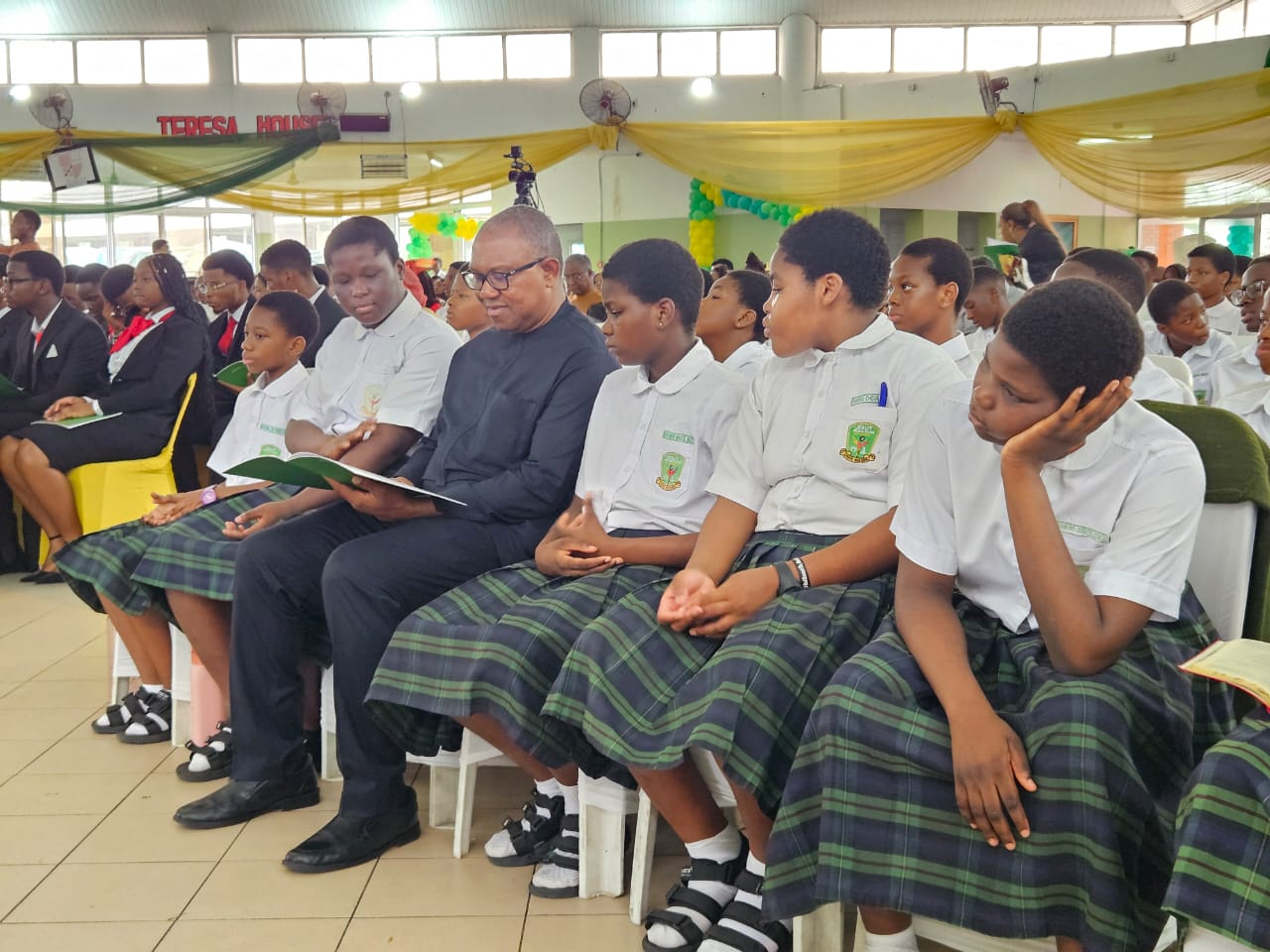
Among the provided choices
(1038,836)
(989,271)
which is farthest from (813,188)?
(1038,836)

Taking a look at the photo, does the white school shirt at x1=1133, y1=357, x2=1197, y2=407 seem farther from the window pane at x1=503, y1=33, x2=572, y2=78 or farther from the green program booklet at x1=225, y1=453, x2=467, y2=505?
the window pane at x1=503, y1=33, x2=572, y2=78

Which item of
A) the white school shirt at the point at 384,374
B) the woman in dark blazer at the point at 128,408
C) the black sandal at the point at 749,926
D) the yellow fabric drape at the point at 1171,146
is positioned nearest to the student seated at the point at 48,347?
the woman in dark blazer at the point at 128,408

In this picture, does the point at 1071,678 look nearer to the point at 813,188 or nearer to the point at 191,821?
the point at 191,821

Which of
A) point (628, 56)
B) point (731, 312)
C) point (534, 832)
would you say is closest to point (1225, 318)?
point (731, 312)

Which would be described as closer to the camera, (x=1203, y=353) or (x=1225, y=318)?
(x=1203, y=353)

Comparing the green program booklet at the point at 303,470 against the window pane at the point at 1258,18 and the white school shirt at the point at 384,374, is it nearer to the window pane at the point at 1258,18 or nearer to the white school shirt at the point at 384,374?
the white school shirt at the point at 384,374

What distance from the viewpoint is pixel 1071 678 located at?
63.0 inches

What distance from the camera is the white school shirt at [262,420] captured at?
324 cm

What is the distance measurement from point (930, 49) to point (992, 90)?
3420mm

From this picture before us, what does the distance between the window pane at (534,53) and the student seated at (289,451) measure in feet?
36.2

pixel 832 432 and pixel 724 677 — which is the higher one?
pixel 832 432

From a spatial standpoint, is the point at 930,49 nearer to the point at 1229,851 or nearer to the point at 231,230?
the point at 231,230

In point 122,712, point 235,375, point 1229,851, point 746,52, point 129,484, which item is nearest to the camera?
point 1229,851

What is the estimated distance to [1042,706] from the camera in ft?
5.14
